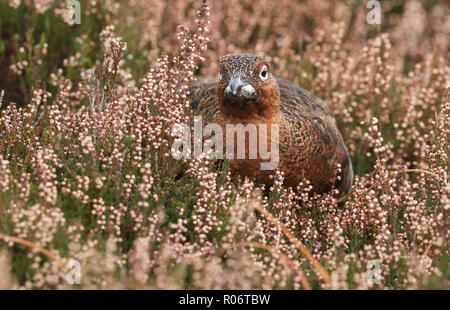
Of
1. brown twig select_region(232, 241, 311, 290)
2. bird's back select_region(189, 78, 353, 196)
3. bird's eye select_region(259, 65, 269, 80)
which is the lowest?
brown twig select_region(232, 241, 311, 290)

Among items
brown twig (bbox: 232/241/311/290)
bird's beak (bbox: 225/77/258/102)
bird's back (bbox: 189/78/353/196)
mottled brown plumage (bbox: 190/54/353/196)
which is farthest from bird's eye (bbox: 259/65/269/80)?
brown twig (bbox: 232/241/311/290)

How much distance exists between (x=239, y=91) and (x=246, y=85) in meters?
0.07

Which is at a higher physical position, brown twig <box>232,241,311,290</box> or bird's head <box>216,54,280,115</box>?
bird's head <box>216,54,280,115</box>

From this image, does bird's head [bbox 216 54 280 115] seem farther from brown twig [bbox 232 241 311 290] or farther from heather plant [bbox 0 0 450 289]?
brown twig [bbox 232 241 311 290]

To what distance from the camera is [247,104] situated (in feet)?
11.8

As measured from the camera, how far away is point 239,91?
3510mm

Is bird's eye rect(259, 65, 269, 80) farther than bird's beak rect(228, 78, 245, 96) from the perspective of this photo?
Yes

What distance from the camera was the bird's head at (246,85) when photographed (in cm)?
354

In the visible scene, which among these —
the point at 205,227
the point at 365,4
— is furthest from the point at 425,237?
the point at 365,4

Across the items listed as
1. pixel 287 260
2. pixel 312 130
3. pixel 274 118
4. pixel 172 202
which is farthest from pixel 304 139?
pixel 287 260

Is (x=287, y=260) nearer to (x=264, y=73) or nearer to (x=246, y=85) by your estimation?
(x=246, y=85)

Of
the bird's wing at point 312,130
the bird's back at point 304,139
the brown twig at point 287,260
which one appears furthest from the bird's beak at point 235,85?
the brown twig at point 287,260

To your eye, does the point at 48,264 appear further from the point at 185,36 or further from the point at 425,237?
the point at 425,237

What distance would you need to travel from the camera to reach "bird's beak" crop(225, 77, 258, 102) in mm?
3500
